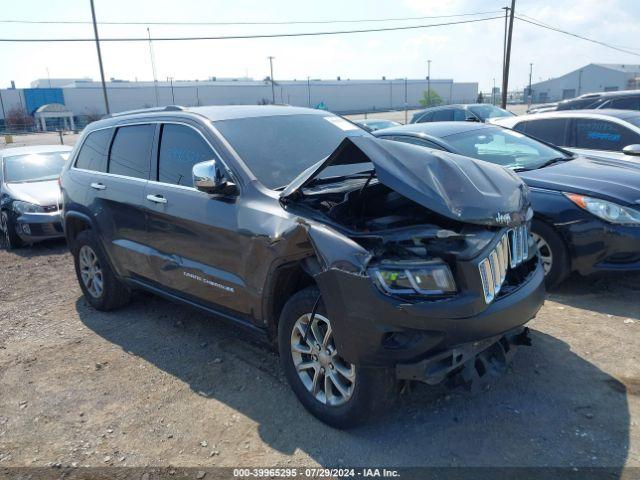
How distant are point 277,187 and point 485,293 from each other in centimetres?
153

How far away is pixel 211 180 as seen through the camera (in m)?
3.49

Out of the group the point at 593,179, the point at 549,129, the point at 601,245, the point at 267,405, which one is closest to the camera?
the point at 267,405

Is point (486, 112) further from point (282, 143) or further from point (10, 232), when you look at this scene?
point (282, 143)

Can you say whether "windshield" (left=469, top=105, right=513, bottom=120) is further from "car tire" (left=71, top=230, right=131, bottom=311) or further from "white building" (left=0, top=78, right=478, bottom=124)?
"white building" (left=0, top=78, right=478, bottom=124)

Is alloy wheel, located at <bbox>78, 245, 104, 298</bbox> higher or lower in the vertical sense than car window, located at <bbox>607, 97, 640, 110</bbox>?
lower

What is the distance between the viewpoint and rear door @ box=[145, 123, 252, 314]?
364cm

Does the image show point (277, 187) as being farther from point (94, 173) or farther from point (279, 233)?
point (94, 173)

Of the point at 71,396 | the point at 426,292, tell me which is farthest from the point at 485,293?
the point at 71,396

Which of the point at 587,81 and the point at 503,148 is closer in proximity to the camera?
the point at 503,148

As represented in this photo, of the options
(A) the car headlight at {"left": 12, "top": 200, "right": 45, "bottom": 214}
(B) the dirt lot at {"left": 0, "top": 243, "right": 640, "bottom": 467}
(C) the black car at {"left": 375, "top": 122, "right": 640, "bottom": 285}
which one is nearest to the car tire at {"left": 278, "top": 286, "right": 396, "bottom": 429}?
(B) the dirt lot at {"left": 0, "top": 243, "right": 640, "bottom": 467}

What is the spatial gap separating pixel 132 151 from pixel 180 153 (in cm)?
79

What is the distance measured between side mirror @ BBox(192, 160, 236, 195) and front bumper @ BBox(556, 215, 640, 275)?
2.92 m

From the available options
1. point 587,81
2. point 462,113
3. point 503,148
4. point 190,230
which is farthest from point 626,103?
point 587,81

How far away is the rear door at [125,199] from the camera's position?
4.52 meters
